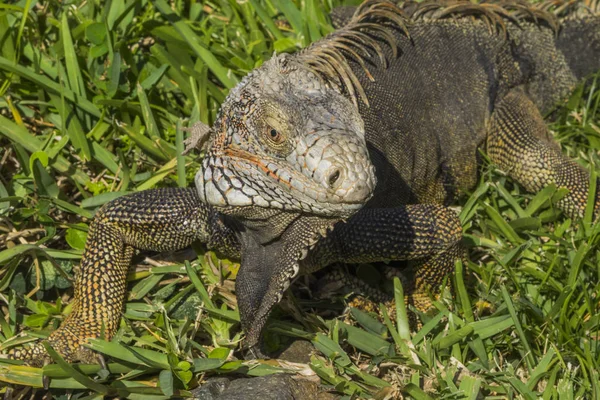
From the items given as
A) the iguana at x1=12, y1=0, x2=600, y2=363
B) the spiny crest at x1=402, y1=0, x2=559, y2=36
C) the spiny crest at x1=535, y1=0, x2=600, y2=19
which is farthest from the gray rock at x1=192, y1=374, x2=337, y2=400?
the spiny crest at x1=535, y1=0, x2=600, y2=19

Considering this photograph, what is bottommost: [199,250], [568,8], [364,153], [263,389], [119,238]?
[263,389]

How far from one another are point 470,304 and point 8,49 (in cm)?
269

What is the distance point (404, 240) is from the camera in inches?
159

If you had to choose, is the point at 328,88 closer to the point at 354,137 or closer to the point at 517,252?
the point at 354,137

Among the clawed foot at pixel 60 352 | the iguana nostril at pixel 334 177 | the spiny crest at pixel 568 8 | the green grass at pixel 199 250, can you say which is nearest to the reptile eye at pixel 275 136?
the iguana nostril at pixel 334 177

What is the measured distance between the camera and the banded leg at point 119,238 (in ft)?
12.8

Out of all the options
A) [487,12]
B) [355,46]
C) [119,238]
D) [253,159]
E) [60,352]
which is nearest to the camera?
[253,159]

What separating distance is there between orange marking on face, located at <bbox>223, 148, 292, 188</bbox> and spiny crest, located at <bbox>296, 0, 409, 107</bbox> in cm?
56

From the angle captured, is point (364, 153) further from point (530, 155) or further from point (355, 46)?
point (530, 155)

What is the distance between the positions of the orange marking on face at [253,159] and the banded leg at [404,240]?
75cm

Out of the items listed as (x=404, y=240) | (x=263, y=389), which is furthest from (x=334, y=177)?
(x=404, y=240)

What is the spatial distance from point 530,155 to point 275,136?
2.27 m

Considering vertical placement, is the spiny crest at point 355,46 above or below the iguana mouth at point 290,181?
above

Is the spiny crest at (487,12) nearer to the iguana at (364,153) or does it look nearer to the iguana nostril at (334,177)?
the iguana at (364,153)
